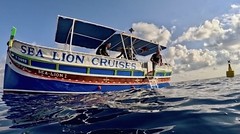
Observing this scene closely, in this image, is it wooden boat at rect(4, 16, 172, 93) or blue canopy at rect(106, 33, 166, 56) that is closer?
wooden boat at rect(4, 16, 172, 93)

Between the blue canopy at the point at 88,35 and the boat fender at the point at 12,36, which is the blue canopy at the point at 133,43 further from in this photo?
the boat fender at the point at 12,36

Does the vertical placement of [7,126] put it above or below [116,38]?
below

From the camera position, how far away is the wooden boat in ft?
35.5

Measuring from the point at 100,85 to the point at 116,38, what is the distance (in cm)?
433

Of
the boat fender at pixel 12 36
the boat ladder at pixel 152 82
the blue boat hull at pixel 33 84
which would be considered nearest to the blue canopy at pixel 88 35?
the boat fender at pixel 12 36

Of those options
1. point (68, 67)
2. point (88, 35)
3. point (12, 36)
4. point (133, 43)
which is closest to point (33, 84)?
point (68, 67)

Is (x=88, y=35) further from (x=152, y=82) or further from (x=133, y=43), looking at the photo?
(x=152, y=82)

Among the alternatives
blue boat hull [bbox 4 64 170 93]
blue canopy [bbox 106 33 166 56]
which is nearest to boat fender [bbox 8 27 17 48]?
blue boat hull [bbox 4 64 170 93]

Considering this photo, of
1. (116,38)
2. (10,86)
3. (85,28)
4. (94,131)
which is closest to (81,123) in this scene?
(94,131)

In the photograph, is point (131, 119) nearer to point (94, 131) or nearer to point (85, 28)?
point (94, 131)

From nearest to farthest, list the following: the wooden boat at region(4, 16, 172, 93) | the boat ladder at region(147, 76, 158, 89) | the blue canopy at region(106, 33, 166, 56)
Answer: the wooden boat at region(4, 16, 172, 93), the blue canopy at region(106, 33, 166, 56), the boat ladder at region(147, 76, 158, 89)

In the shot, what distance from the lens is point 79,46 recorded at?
1669 centimetres

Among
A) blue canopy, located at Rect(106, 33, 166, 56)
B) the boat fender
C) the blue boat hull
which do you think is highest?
blue canopy, located at Rect(106, 33, 166, 56)

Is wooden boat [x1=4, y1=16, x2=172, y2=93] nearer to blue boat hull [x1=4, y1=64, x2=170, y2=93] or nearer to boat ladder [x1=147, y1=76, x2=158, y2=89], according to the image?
blue boat hull [x1=4, y1=64, x2=170, y2=93]
